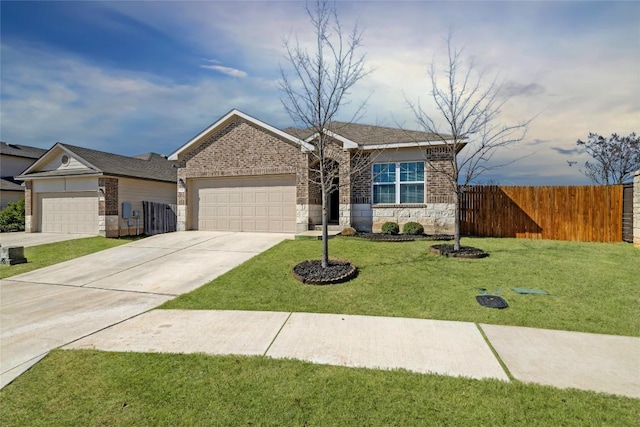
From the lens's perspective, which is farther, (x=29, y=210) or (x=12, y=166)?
(x=12, y=166)

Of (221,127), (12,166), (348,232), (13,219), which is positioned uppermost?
(221,127)

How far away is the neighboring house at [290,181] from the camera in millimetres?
13750

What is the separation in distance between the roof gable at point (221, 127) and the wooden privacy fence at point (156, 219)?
406 cm

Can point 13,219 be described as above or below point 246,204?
below

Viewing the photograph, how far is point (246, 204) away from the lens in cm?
1535

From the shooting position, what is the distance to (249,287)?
23.9 ft

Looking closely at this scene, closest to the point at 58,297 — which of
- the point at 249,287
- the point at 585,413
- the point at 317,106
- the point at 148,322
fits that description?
the point at 148,322

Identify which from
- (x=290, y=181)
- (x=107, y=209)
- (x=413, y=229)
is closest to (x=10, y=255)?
(x=107, y=209)

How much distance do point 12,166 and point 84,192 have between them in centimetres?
1558

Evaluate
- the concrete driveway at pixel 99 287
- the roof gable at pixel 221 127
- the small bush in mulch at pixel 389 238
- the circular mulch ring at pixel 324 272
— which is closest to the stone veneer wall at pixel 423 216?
the small bush in mulch at pixel 389 238

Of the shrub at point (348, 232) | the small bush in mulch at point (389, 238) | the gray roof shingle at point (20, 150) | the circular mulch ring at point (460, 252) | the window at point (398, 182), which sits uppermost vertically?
the gray roof shingle at point (20, 150)

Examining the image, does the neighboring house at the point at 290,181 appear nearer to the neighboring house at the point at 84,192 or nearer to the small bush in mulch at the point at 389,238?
the small bush in mulch at the point at 389,238

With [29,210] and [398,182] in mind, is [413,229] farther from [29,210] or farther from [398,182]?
[29,210]

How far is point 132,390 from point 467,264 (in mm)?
7669
